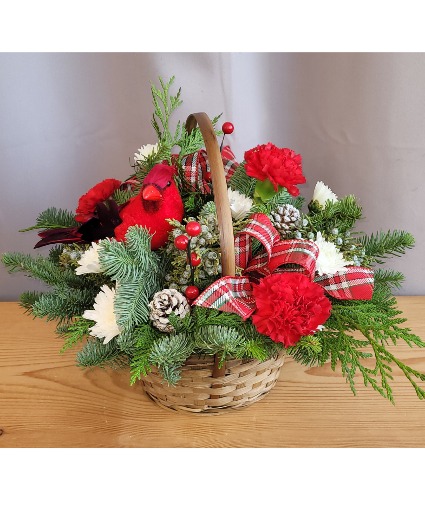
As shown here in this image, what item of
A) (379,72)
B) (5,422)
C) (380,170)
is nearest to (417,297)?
(380,170)

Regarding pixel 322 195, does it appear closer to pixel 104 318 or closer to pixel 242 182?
pixel 242 182

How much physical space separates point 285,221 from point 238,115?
1.19 ft

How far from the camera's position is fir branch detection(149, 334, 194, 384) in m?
0.62

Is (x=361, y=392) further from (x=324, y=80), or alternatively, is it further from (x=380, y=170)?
(x=324, y=80)

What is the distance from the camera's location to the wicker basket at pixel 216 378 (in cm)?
63

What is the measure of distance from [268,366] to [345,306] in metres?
0.14

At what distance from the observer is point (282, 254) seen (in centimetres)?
70

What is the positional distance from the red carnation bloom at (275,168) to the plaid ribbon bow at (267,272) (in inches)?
2.9

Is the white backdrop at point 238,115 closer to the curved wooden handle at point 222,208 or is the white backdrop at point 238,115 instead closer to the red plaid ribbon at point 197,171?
the red plaid ribbon at point 197,171

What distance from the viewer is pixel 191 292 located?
0.67 m

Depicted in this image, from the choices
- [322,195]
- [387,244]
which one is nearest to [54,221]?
[322,195]

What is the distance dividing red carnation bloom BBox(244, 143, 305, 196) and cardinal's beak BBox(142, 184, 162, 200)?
155 mm

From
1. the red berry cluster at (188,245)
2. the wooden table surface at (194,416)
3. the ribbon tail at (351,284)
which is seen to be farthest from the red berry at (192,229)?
the wooden table surface at (194,416)

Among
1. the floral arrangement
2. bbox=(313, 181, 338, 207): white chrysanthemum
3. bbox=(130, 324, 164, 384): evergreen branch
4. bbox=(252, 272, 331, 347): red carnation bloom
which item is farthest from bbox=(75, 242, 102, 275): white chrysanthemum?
bbox=(313, 181, 338, 207): white chrysanthemum
